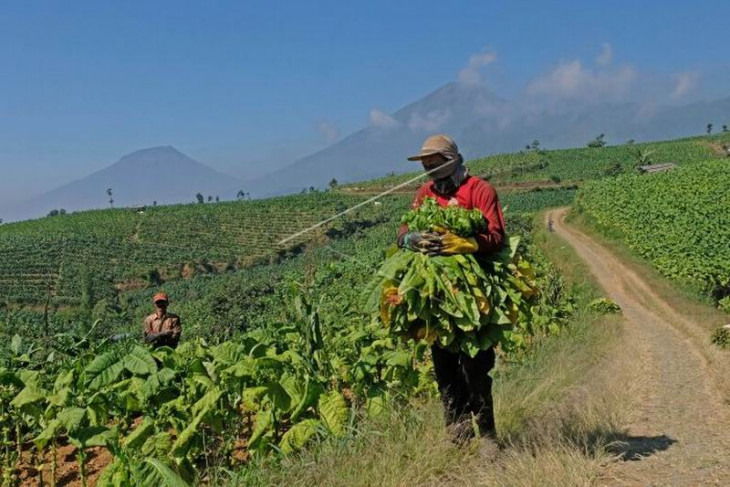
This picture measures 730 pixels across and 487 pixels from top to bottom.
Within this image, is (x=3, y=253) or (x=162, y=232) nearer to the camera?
(x=3, y=253)

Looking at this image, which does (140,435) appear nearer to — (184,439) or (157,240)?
(184,439)

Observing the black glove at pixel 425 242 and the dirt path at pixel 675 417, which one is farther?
the dirt path at pixel 675 417

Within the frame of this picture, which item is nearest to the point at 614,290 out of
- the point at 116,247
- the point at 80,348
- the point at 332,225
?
the point at 80,348

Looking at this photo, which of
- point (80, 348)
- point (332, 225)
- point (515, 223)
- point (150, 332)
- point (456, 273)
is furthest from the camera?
point (332, 225)

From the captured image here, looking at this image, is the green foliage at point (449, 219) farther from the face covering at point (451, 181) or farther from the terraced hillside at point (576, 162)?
the terraced hillside at point (576, 162)

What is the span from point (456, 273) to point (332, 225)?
6526cm

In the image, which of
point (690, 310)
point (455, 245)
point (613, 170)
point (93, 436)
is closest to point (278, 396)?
point (93, 436)

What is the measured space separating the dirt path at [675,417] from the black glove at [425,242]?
5.48 ft

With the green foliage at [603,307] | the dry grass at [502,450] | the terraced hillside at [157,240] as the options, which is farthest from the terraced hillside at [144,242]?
the dry grass at [502,450]

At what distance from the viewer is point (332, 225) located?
227 ft

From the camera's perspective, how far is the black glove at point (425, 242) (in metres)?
4.05

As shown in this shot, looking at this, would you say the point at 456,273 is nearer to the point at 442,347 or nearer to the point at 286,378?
the point at 442,347

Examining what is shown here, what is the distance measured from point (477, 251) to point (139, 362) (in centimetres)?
A: 253

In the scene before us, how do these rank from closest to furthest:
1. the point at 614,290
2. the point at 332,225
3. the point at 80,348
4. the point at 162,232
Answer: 1. the point at 80,348
2. the point at 614,290
3. the point at 332,225
4. the point at 162,232
